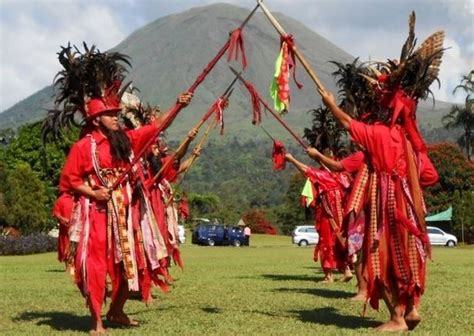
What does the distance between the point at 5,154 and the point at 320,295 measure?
159 feet

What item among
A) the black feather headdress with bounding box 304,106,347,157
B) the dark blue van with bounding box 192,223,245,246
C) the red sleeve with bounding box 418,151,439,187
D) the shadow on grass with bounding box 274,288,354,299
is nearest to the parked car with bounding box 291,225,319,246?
the dark blue van with bounding box 192,223,245,246

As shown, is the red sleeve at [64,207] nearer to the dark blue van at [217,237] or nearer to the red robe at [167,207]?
the red robe at [167,207]

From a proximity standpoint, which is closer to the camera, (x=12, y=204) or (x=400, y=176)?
(x=400, y=176)

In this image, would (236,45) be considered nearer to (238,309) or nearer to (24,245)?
(238,309)

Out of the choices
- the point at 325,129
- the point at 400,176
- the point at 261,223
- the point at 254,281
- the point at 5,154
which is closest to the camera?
the point at 400,176

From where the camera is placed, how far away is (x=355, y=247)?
818 cm

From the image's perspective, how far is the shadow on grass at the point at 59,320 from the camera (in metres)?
8.65

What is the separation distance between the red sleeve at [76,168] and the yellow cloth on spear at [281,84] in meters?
2.22

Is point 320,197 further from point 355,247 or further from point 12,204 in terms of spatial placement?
point 12,204

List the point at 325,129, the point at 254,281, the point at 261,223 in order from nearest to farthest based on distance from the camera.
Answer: the point at 325,129
the point at 254,281
the point at 261,223

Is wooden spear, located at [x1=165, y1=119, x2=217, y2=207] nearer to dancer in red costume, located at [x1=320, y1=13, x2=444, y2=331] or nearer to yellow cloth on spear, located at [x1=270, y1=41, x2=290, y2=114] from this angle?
yellow cloth on spear, located at [x1=270, y1=41, x2=290, y2=114]

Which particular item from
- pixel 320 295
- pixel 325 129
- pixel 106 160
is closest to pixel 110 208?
pixel 106 160

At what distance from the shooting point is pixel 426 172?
336 inches

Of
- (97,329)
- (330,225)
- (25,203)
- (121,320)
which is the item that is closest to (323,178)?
(330,225)
